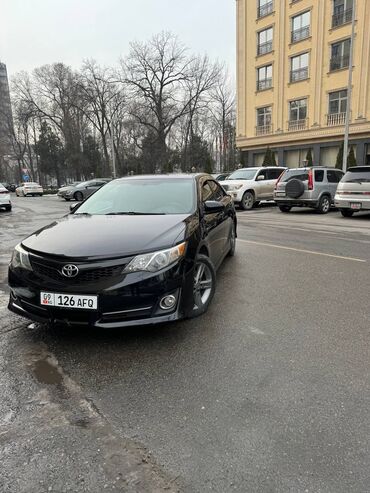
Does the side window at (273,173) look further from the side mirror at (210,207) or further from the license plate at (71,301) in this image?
the license plate at (71,301)

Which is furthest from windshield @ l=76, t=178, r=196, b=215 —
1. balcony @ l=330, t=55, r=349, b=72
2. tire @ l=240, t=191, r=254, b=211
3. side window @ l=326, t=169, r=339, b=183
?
balcony @ l=330, t=55, r=349, b=72

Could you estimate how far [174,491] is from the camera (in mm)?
1961

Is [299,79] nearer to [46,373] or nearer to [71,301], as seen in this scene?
[71,301]

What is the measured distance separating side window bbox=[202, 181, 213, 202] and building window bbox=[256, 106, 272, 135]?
1128 inches

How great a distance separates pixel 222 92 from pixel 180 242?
5436cm

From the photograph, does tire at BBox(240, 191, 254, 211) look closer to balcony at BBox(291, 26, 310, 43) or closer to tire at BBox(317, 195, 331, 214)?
tire at BBox(317, 195, 331, 214)

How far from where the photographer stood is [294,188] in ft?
47.5

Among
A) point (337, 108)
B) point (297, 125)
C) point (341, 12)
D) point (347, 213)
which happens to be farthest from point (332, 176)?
A: point (341, 12)

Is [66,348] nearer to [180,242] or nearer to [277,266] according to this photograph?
[180,242]

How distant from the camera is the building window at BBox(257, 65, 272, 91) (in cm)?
3172

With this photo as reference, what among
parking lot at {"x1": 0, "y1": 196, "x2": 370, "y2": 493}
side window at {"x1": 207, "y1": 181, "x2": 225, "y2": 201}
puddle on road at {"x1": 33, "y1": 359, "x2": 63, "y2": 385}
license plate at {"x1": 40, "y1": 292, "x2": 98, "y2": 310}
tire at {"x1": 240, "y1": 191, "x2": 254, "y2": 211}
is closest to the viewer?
parking lot at {"x1": 0, "y1": 196, "x2": 370, "y2": 493}

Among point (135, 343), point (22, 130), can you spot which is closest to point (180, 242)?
point (135, 343)

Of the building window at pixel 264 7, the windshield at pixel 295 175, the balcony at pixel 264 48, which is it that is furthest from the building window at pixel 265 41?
the windshield at pixel 295 175

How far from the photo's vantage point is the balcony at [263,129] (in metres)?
32.2
